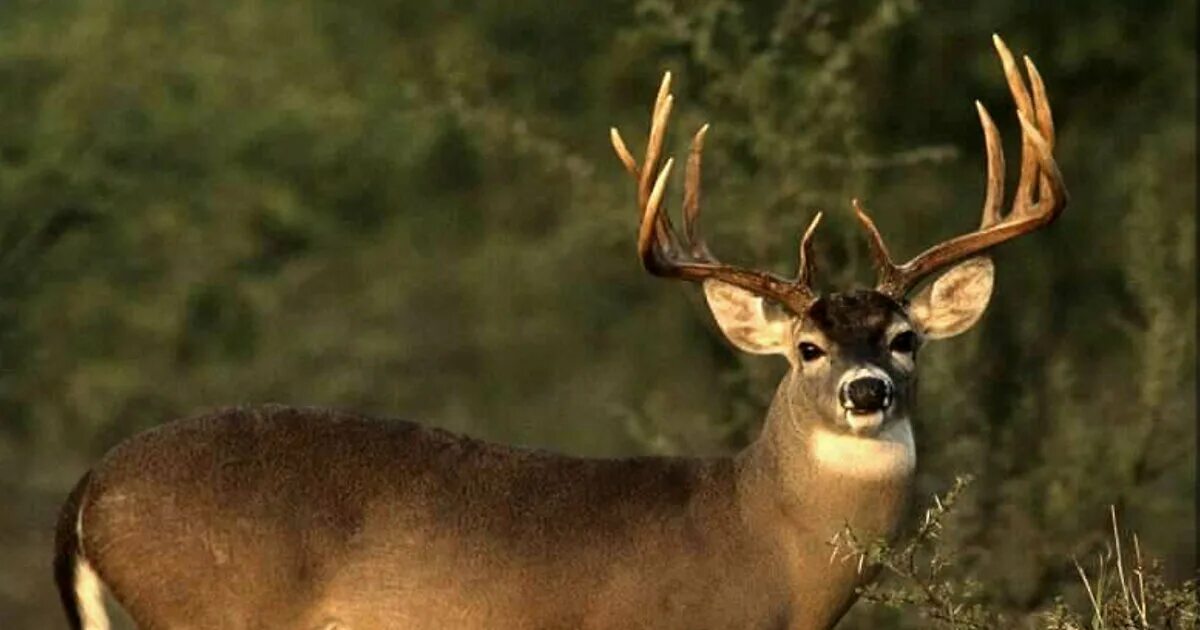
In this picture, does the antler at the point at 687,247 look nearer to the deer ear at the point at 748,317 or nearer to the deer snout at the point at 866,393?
the deer ear at the point at 748,317

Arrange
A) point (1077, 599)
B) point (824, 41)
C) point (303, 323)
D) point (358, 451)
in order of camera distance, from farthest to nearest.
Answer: point (303, 323), point (824, 41), point (1077, 599), point (358, 451)

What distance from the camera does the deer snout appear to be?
9461 mm

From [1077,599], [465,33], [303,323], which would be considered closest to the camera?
[1077,599]

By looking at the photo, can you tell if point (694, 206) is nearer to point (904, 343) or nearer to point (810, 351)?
point (810, 351)

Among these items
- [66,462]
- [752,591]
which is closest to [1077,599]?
[752,591]

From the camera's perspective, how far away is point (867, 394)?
31.0ft

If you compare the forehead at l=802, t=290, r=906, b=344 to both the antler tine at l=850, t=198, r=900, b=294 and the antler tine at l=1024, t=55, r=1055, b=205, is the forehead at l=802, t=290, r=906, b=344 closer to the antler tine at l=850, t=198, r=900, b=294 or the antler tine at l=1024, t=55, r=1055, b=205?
the antler tine at l=850, t=198, r=900, b=294

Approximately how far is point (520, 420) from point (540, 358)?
0.30 m

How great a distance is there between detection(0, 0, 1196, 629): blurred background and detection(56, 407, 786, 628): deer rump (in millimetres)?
3319

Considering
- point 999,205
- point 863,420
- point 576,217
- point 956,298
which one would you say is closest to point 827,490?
point 863,420

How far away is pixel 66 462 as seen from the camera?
51.0 feet

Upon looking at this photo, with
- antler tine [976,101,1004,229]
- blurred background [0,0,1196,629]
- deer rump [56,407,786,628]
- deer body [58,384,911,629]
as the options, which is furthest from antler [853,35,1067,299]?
blurred background [0,0,1196,629]

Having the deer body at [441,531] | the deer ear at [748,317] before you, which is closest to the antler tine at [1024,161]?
the deer ear at [748,317]

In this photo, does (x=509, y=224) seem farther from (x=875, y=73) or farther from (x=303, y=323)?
(x=875, y=73)
